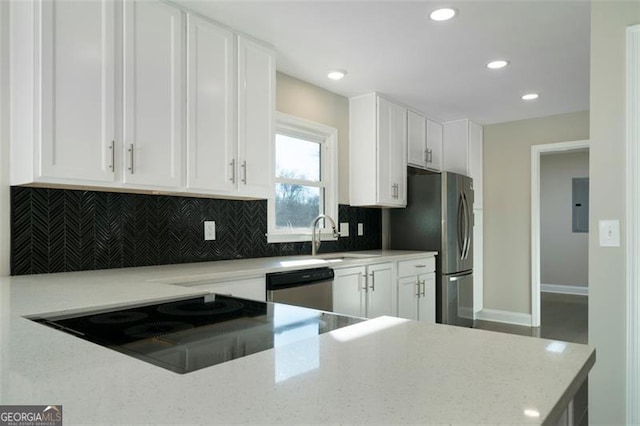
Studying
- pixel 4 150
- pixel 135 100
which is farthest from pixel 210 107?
pixel 4 150

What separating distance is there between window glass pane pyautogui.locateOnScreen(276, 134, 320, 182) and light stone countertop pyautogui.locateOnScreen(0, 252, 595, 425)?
258 centimetres

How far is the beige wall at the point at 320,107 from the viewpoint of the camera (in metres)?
3.38

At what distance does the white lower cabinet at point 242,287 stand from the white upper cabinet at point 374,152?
183 centimetres

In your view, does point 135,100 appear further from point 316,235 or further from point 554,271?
point 554,271

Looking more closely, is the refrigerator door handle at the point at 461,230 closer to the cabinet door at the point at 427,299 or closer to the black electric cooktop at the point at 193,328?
the cabinet door at the point at 427,299

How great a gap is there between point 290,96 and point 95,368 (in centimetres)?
299

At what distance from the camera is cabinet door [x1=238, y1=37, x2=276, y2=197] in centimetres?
260

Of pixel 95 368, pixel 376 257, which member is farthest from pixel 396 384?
pixel 376 257

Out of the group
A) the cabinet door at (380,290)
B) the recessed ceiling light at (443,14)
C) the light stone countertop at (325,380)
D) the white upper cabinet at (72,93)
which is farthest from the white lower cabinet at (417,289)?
the light stone countertop at (325,380)

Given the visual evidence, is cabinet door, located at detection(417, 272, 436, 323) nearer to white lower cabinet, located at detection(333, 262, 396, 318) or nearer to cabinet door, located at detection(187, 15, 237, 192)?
white lower cabinet, located at detection(333, 262, 396, 318)

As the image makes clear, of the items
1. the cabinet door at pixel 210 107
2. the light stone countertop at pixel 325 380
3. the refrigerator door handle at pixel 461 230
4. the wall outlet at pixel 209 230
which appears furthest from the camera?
the refrigerator door handle at pixel 461 230

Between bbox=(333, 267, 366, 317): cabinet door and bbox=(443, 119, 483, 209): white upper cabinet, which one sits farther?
bbox=(443, 119, 483, 209): white upper cabinet

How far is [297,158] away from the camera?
359 cm

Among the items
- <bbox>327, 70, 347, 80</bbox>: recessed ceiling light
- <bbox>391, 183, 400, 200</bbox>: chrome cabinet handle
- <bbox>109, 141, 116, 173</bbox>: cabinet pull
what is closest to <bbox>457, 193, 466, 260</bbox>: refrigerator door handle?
<bbox>391, 183, 400, 200</bbox>: chrome cabinet handle
